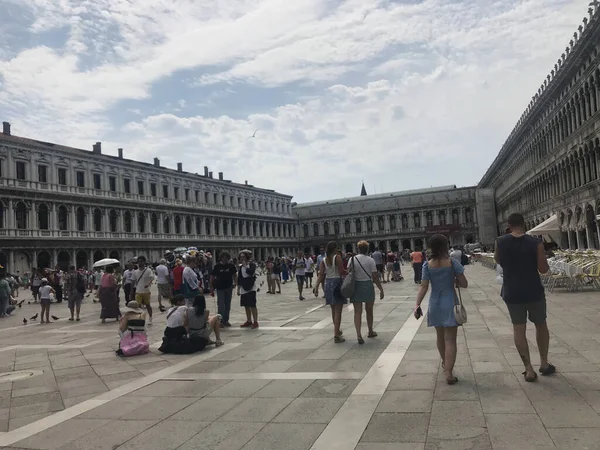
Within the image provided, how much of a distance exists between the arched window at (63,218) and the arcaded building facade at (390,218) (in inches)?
1982

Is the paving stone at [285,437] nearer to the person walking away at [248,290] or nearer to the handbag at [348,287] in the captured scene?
the handbag at [348,287]

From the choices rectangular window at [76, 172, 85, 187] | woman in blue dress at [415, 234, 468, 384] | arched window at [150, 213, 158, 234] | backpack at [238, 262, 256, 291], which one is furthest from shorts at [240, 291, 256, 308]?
arched window at [150, 213, 158, 234]

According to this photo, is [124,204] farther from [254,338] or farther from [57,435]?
[57,435]

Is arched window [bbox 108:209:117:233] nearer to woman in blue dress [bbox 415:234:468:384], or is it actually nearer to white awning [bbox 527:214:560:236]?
white awning [bbox 527:214:560:236]

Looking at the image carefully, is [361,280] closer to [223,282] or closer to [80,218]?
[223,282]

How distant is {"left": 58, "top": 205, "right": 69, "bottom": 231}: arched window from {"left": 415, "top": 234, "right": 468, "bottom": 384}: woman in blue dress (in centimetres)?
4831

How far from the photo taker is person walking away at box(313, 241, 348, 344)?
27.6 ft

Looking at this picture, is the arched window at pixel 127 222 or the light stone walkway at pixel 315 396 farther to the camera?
the arched window at pixel 127 222

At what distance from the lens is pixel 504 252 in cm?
550

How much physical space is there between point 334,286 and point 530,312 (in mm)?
3601

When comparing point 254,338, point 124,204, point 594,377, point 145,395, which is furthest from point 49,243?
point 594,377

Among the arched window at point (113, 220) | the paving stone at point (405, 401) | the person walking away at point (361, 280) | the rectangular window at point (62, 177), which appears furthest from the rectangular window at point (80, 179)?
the paving stone at point (405, 401)

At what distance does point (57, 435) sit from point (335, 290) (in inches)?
190

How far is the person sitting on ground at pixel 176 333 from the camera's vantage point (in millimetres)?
8273
